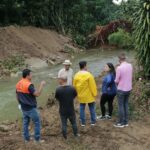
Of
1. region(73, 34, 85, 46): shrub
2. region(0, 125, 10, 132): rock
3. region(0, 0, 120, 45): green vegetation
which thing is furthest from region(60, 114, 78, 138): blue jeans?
region(73, 34, 85, 46): shrub

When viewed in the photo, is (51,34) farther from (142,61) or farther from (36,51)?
(142,61)

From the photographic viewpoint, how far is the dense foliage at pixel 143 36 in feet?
45.0

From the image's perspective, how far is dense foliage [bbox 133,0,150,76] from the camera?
13.7 m

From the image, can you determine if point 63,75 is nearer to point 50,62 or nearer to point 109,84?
point 109,84

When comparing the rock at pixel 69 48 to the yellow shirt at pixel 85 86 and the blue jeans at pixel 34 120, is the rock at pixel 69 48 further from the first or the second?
the blue jeans at pixel 34 120

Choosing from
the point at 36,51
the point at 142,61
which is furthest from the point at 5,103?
the point at 36,51

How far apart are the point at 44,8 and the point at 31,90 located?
94.4ft

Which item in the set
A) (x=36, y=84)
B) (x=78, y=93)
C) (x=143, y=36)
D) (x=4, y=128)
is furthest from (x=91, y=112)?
(x=36, y=84)

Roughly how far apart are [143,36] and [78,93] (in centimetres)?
508

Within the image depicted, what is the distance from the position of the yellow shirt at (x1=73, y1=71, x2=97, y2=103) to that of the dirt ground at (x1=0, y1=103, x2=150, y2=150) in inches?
31.9

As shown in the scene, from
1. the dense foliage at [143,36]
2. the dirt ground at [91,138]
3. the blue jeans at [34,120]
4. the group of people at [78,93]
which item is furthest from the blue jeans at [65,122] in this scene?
the dense foliage at [143,36]

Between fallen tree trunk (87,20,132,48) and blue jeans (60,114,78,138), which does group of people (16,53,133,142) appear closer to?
blue jeans (60,114,78,138)

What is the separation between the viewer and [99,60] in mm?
27906

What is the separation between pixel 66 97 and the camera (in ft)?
29.1
